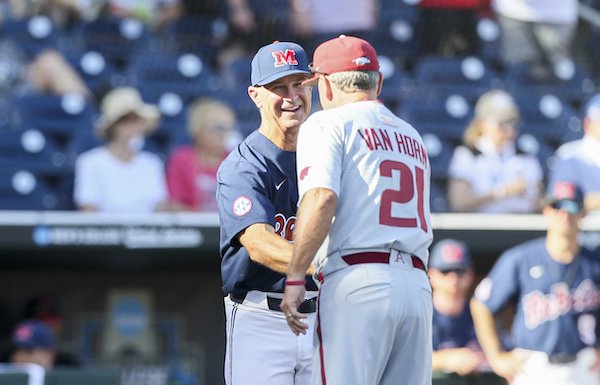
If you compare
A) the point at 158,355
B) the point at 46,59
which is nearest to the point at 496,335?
the point at 158,355

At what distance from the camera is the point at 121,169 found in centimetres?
802

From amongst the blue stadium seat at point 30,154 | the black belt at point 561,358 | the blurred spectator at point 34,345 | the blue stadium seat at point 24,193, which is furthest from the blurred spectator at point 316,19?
the black belt at point 561,358

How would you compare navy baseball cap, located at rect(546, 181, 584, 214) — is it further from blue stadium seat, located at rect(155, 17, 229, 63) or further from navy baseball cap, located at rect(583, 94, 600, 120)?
blue stadium seat, located at rect(155, 17, 229, 63)

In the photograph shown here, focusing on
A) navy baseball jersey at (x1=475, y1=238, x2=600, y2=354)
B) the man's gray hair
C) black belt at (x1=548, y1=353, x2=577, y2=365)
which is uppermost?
the man's gray hair

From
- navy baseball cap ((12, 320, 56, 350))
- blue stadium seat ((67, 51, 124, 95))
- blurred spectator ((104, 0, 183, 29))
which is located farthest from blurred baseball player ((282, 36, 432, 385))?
blurred spectator ((104, 0, 183, 29))

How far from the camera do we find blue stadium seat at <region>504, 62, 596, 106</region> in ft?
31.1

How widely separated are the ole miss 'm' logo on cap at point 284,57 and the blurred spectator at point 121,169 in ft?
13.0

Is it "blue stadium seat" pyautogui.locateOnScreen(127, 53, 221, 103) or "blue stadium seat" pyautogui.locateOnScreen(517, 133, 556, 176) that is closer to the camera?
"blue stadium seat" pyautogui.locateOnScreen(127, 53, 221, 103)

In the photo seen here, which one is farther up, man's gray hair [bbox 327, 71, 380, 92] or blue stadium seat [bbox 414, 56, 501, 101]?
man's gray hair [bbox 327, 71, 380, 92]

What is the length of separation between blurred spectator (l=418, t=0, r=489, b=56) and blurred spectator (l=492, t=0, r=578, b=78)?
0.85 ft

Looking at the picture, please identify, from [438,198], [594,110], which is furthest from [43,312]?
[594,110]

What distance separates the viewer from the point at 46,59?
27.9 ft

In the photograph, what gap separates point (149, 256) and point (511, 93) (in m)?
3.18

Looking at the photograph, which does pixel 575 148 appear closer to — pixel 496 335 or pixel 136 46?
pixel 496 335
